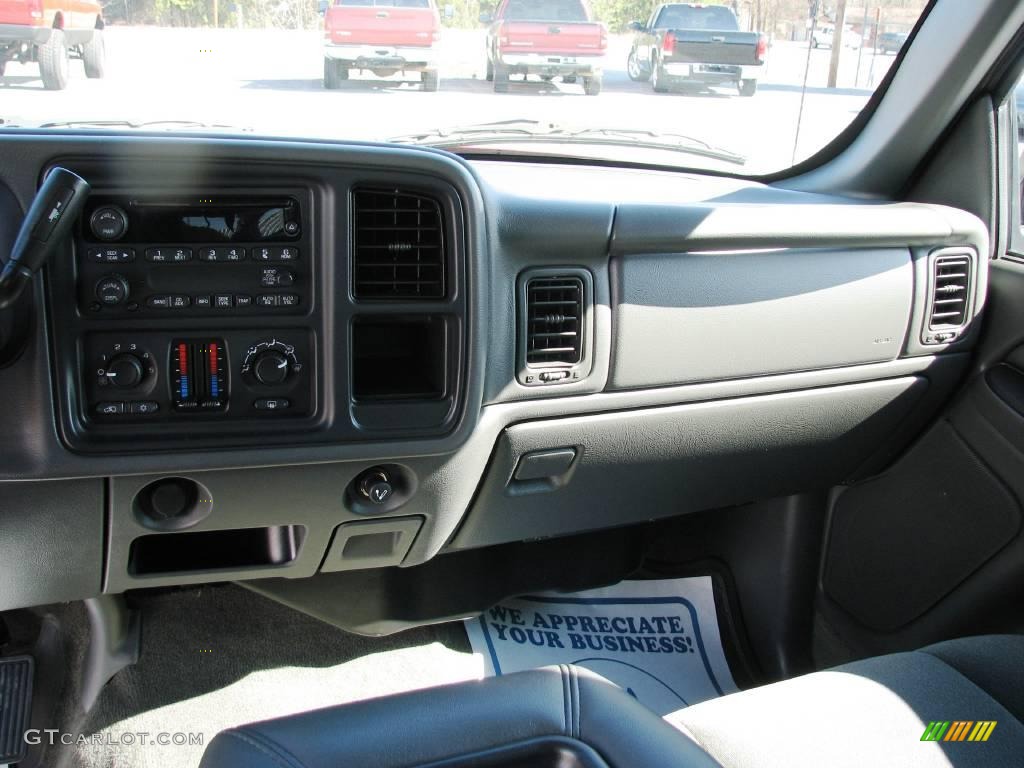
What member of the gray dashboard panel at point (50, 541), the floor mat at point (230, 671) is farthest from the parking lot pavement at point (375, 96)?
the floor mat at point (230, 671)

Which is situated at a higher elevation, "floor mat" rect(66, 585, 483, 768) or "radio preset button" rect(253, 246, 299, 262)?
"radio preset button" rect(253, 246, 299, 262)

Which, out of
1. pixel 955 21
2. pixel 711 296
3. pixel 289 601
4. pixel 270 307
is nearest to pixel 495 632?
pixel 289 601

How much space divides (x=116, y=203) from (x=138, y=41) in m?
0.44

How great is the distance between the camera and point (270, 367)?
5.34 feet

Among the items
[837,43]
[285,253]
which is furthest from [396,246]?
[837,43]

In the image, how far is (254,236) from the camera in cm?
161

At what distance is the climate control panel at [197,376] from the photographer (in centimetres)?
157

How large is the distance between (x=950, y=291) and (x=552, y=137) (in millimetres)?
1038

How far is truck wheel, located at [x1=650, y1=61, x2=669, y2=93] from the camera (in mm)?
2252

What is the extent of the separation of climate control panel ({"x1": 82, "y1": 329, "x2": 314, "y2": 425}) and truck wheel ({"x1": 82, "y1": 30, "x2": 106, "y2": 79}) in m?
0.60

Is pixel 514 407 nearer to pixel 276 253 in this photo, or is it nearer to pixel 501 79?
pixel 276 253

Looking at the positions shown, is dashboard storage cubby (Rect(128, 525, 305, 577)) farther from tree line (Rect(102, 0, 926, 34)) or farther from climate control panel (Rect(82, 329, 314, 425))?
tree line (Rect(102, 0, 926, 34))

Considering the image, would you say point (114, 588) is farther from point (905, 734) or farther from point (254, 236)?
point (905, 734)

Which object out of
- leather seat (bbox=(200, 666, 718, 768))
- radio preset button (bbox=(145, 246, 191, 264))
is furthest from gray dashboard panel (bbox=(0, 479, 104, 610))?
leather seat (bbox=(200, 666, 718, 768))
